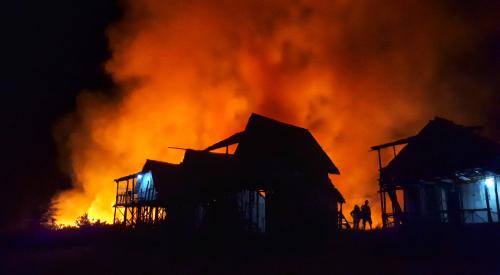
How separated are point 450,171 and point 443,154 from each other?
42.3 inches

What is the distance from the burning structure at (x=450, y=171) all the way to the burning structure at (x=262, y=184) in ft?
15.5

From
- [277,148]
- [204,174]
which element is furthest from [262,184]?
[277,148]

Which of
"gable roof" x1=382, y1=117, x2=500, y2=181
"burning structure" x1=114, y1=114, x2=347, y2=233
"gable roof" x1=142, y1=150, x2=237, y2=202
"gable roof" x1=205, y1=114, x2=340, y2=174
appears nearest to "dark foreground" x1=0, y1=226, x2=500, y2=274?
"burning structure" x1=114, y1=114, x2=347, y2=233

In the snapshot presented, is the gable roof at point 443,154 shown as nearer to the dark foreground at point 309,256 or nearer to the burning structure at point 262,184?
the dark foreground at point 309,256

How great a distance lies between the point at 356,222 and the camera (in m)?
25.0

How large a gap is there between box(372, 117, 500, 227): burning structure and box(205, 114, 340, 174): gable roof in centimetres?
541

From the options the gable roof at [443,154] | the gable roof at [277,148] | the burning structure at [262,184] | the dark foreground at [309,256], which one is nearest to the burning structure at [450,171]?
the gable roof at [443,154]

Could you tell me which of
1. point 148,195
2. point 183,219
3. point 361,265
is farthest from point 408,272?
point 148,195

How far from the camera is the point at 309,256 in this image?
15602 millimetres

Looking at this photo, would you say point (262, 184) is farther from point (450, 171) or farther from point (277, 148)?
point (450, 171)

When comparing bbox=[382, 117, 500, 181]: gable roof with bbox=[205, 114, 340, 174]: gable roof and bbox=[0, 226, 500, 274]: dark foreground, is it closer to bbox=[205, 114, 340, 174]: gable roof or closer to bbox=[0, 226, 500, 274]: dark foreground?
bbox=[0, 226, 500, 274]: dark foreground

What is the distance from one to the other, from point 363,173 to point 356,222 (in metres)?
18.6

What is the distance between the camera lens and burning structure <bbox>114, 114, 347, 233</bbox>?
20.9 m

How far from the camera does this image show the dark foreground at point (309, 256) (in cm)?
1255
